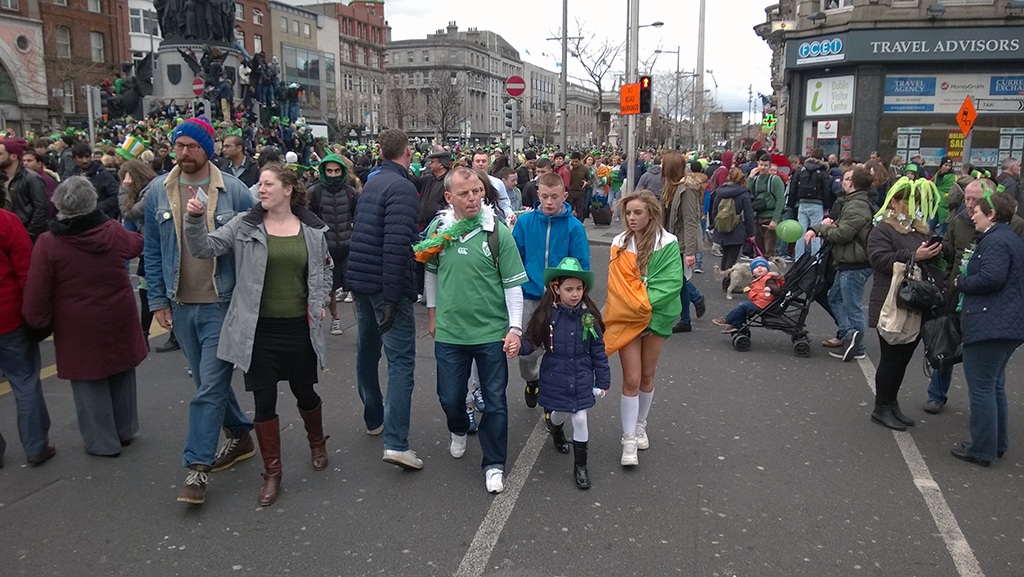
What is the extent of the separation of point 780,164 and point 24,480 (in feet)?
42.9

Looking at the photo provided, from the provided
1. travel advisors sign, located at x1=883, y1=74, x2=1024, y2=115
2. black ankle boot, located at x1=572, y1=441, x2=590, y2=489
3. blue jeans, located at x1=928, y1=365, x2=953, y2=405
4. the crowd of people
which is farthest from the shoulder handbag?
travel advisors sign, located at x1=883, y1=74, x2=1024, y2=115

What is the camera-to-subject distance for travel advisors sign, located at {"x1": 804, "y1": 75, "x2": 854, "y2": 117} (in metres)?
24.4

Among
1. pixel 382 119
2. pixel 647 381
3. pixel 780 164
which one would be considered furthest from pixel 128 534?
pixel 382 119

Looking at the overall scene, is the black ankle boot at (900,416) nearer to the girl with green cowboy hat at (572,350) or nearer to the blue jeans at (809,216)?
the girl with green cowboy hat at (572,350)

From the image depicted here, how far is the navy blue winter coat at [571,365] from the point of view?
4402 mm

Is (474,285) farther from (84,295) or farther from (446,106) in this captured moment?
(446,106)

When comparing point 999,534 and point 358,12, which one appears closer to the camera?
point 999,534

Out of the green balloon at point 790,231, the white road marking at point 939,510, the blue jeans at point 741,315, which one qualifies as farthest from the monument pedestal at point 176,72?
the white road marking at point 939,510

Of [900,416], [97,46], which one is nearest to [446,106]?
[97,46]

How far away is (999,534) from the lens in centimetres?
395

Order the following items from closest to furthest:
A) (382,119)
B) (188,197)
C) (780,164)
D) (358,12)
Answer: (188,197) < (780,164) < (382,119) < (358,12)

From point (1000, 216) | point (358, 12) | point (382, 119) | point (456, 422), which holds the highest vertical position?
point (358, 12)

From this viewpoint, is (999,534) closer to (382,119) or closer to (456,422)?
(456,422)

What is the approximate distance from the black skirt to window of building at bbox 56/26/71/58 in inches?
2236
